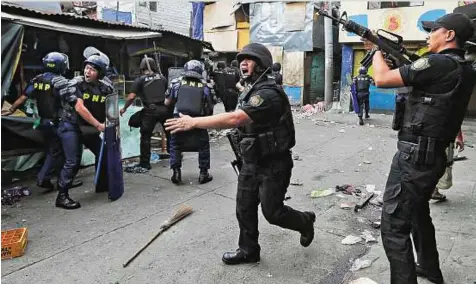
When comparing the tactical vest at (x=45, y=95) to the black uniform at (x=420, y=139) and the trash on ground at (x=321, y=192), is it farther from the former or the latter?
the black uniform at (x=420, y=139)

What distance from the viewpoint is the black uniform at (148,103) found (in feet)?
21.4

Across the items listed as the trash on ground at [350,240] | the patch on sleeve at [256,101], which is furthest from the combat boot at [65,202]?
the trash on ground at [350,240]

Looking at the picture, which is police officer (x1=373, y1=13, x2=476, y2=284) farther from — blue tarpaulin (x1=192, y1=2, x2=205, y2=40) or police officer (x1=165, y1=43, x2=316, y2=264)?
blue tarpaulin (x1=192, y1=2, x2=205, y2=40)

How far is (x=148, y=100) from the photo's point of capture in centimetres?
657

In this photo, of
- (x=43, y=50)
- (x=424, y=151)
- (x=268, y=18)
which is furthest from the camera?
(x=268, y=18)

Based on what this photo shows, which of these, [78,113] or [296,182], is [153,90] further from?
[296,182]

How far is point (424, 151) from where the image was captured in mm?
2537

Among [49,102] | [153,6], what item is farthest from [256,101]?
[153,6]

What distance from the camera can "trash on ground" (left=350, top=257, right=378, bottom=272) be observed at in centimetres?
327

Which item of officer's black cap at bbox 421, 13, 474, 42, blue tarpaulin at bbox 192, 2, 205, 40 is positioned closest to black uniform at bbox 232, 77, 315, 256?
officer's black cap at bbox 421, 13, 474, 42

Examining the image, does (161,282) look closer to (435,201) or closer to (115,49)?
(435,201)

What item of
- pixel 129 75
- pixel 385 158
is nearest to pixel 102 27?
pixel 129 75

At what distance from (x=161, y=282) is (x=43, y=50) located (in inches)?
218

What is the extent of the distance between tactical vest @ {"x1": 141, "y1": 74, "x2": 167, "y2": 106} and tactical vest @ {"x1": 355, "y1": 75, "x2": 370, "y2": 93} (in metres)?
7.06
